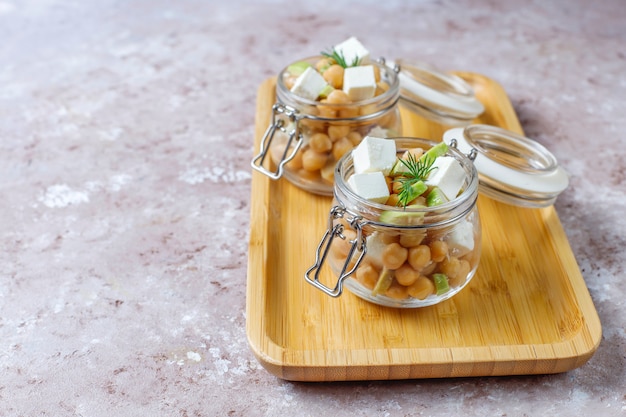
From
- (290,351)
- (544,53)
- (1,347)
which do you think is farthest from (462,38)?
(1,347)

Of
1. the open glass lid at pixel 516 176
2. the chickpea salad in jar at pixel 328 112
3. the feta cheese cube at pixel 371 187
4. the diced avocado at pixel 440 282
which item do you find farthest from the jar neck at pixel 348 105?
the diced avocado at pixel 440 282

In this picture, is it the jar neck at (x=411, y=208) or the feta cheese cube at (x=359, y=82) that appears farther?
the feta cheese cube at (x=359, y=82)

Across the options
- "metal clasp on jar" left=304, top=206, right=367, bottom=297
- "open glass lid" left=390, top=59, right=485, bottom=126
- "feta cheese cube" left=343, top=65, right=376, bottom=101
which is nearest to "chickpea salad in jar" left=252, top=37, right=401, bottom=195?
"feta cheese cube" left=343, top=65, right=376, bottom=101

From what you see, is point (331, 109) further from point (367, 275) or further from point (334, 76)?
point (367, 275)

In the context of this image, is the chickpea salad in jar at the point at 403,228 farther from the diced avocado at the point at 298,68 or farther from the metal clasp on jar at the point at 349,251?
the diced avocado at the point at 298,68

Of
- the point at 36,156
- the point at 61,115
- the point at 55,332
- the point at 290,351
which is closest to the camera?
the point at 290,351

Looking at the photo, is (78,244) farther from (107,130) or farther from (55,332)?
(107,130)

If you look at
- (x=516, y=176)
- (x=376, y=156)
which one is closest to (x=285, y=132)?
(x=376, y=156)
